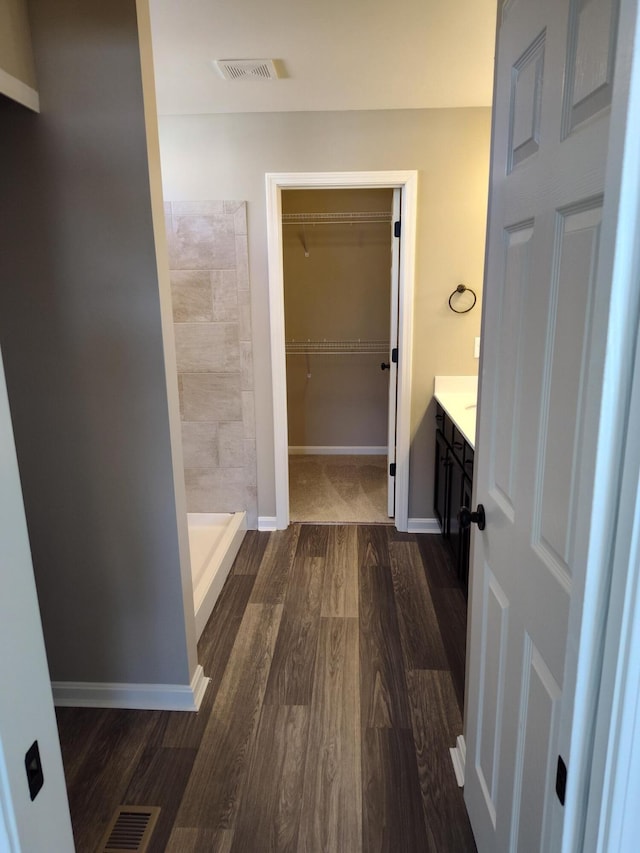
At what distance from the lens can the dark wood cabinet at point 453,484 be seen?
8.62ft

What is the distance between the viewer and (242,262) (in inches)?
133

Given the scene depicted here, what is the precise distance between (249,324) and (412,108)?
1528mm

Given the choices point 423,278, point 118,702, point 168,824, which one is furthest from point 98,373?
point 423,278

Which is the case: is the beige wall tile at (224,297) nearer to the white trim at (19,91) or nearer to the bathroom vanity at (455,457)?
the bathroom vanity at (455,457)

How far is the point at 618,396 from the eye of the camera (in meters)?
0.57

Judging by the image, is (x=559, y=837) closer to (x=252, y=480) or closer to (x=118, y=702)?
(x=118, y=702)

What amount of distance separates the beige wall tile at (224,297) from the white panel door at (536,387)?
7.42 ft

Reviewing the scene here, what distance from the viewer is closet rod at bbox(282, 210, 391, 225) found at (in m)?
4.89

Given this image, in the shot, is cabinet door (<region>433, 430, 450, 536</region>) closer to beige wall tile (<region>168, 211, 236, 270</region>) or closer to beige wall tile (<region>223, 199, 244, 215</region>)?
beige wall tile (<region>168, 211, 236, 270</region>)

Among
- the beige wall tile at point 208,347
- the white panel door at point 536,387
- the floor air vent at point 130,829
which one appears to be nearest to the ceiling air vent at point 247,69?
the beige wall tile at point 208,347

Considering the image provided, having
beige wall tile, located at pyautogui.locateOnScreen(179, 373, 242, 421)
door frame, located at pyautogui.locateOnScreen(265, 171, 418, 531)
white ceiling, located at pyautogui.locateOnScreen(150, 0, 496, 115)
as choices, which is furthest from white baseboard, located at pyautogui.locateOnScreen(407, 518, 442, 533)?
white ceiling, located at pyautogui.locateOnScreen(150, 0, 496, 115)

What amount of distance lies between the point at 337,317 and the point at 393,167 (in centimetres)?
204

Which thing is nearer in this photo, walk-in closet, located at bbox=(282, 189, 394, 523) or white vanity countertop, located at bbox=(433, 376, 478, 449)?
white vanity countertop, located at bbox=(433, 376, 478, 449)

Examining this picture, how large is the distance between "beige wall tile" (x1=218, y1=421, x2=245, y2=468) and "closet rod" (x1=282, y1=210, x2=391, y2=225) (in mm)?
2256
